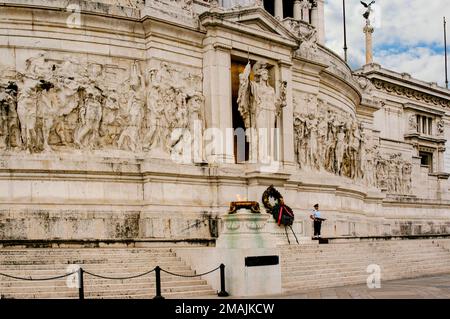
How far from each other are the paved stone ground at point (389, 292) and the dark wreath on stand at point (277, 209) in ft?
16.3

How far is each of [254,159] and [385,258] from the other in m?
6.75

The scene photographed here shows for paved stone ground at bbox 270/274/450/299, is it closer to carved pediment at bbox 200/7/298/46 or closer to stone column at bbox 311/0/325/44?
carved pediment at bbox 200/7/298/46

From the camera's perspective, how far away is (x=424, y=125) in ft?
231

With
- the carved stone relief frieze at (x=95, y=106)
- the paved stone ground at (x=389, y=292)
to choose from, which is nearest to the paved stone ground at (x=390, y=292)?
the paved stone ground at (x=389, y=292)

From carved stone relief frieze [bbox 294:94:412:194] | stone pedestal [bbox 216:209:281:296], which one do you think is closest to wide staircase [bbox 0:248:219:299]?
stone pedestal [bbox 216:209:281:296]

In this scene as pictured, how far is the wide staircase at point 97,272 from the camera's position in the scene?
60.6 ft

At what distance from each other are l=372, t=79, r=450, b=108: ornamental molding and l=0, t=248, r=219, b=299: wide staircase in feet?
150

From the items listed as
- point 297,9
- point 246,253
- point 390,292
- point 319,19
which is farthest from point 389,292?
point 319,19

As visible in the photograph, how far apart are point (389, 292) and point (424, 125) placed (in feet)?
172

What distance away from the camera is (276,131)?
30656 millimetres

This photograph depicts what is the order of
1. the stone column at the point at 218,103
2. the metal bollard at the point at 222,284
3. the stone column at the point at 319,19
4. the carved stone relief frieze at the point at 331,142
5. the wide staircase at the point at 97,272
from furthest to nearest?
the stone column at the point at 319,19 → the carved stone relief frieze at the point at 331,142 → the stone column at the point at 218,103 → the metal bollard at the point at 222,284 → the wide staircase at the point at 97,272

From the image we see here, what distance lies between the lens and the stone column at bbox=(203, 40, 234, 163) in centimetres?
2808

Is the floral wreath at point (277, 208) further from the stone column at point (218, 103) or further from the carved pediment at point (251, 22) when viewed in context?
the carved pediment at point (251, 22)

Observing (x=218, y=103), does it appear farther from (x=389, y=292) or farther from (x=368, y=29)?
(x=368, y=29)
